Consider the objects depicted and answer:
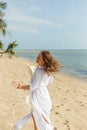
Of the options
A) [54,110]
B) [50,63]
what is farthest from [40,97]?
[54,110]

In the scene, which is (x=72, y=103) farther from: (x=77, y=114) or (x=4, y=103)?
(x=4, y=103)

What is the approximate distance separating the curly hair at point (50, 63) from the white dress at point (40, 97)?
9 centimetres

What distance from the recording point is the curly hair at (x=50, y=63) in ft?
15.3

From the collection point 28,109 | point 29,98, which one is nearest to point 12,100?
point 28,109

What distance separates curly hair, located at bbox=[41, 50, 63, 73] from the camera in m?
4.65

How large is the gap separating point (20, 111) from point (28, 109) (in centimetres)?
38

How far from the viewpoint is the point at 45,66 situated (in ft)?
15.4

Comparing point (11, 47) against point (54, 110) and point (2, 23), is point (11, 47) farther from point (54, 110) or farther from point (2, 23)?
point (54, 110)

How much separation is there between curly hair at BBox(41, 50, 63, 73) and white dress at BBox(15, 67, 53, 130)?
94 mm

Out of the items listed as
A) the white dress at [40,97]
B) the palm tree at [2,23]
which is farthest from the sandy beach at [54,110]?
the palm tree at [2,23]

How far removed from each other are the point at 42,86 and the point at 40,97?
0.20 meters

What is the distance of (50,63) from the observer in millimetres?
4668

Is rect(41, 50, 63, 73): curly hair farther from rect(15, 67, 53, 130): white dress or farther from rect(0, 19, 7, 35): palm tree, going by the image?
rect(0, 19, 7, 35): palm tree

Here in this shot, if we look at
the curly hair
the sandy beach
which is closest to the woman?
the curly hair
